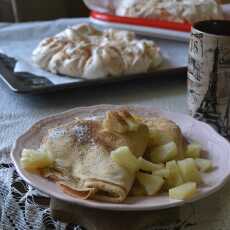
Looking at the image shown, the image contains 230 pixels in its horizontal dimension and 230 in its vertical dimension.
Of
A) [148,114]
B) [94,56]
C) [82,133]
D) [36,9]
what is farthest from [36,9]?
[82,133]

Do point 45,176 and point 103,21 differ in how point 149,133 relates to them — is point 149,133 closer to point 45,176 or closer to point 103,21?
point 45,176

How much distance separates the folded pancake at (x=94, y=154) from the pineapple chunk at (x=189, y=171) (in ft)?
Answer: 0.17

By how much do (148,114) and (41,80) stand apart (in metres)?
0.31

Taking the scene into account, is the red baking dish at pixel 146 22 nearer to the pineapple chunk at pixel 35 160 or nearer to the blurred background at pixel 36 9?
the pineapple chunk at pixel 35 160

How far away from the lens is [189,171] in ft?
1.76

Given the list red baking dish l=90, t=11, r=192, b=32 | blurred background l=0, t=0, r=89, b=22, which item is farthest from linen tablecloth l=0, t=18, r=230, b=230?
blurred background l=0, t=0, r=89, b=22

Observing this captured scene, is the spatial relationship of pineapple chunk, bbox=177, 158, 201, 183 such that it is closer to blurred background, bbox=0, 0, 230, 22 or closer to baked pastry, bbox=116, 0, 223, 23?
baked pastry, bbox=116, 0, 223, 23

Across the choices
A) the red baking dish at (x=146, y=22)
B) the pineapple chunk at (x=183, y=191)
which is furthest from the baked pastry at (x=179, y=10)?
the pineapple chunk at (x=183, y=191)

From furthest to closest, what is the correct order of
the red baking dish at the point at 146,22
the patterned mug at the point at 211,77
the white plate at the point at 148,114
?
the red baking dish at the point at 146,22
the patterned mug at the point at 211,77
the white plate at the point at 148,114

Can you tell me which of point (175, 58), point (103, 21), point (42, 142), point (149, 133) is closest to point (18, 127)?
point (42, 142)

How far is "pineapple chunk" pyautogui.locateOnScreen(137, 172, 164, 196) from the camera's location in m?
0.52

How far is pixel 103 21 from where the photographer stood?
1.28 m

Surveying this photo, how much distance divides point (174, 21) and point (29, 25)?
16.4 inches

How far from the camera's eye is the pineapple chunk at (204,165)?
0.57 m
